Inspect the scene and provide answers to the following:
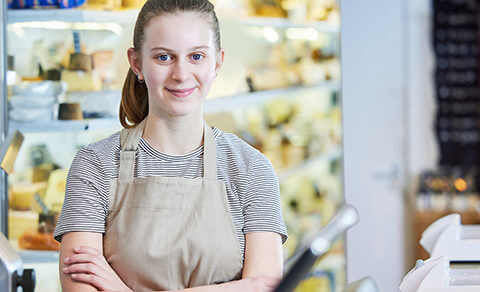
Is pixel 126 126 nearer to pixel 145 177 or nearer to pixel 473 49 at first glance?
pixel 145 177

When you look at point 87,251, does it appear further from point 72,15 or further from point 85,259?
point 72,15

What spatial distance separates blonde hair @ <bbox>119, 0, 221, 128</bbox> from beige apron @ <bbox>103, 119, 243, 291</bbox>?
172 mm

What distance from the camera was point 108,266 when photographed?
1.63 metres

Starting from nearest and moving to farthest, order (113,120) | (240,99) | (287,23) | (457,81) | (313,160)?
(113,120), (240,99), (287,23), (313,160), (457,81)

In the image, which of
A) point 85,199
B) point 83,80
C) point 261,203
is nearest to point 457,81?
point 83,80

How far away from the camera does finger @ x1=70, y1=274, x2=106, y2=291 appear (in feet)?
5.25

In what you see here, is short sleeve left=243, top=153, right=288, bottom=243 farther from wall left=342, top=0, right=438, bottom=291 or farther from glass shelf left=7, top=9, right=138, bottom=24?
wall left=342, top=0, right=438, bottom=291

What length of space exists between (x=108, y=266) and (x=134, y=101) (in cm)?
48

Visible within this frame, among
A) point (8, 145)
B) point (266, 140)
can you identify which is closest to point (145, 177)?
point (8, 145)

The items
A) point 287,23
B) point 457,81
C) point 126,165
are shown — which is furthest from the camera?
point 457,81

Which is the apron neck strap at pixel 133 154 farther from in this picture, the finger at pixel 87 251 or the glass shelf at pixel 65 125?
the glass shelf at pixel 65 125

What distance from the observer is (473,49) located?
5109mm

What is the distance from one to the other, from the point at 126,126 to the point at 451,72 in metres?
3.87

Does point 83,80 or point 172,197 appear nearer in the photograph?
point 172,197
